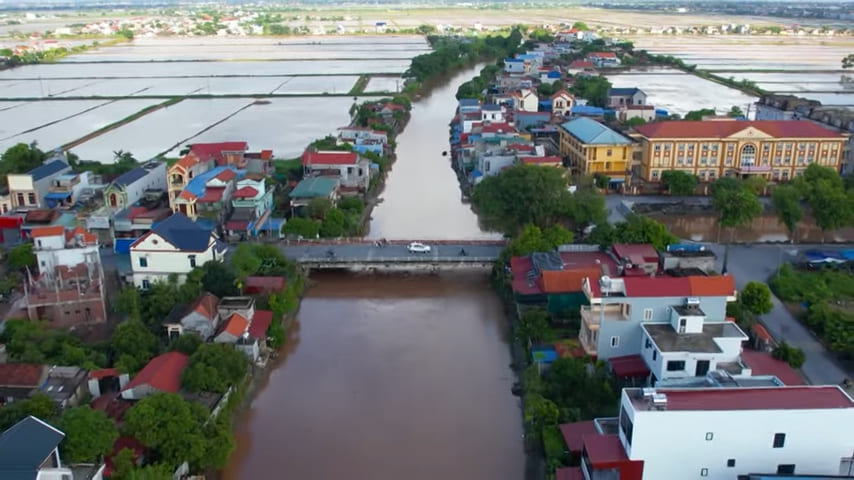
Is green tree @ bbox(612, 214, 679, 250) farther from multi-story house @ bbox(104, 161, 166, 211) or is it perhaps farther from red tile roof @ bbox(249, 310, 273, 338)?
multi-story house @ bbox(104, 161, 166, 211)

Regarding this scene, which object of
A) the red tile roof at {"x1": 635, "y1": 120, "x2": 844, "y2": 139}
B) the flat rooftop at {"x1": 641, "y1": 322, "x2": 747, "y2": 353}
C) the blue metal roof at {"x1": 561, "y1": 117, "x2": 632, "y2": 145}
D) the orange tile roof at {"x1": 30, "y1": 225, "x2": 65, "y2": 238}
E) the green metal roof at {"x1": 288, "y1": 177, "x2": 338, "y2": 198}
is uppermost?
the red tile roof at {"x1": 635, "y1": 120, "x2": 844, "y2": 139}

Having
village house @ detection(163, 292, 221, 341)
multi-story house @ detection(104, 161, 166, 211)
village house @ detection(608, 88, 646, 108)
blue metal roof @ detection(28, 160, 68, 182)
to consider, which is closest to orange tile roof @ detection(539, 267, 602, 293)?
village house @ detection(163, 292, 221, 341)

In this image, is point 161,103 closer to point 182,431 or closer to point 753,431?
point 182,431

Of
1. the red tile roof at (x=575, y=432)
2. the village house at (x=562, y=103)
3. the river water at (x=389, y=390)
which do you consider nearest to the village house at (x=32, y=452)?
the river water at (x=389, y=390)

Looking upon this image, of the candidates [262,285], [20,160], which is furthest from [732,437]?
[20,160]

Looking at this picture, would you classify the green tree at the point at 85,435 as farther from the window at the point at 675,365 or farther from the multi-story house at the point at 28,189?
the multi-story house at the point at 28,189

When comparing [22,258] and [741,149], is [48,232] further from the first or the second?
[741,149]
